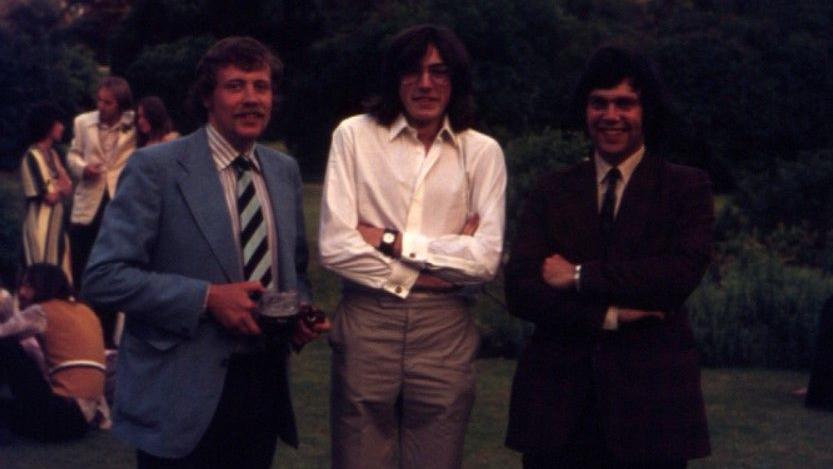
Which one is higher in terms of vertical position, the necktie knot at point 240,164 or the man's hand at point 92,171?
the necktie knot at point 240,164

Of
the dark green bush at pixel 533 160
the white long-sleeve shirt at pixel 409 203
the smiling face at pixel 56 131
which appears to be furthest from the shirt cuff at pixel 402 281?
the smiling face at pixel 56 131

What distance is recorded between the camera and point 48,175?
503 inches

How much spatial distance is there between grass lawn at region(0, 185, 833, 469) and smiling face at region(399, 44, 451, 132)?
3.43 m

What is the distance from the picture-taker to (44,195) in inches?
500

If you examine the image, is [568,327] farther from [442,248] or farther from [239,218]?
[239,218]

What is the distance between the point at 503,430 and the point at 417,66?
4.40 metres

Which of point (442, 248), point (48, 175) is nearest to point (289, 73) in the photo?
point (48, 175)

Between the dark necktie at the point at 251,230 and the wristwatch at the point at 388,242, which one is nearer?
the dark necktie at the point at 251,230

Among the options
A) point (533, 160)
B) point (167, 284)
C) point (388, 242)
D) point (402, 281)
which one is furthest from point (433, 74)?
point (533, 160)

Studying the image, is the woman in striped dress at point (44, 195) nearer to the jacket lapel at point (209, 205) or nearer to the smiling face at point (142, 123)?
the smiling face at point (142, 123)

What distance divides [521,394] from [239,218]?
1.05 meters

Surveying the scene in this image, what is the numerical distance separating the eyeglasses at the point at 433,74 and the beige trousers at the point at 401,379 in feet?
2.45

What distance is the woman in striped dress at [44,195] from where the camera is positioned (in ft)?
41.7

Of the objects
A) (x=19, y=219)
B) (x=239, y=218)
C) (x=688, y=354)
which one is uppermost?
(x=239, y=218)
